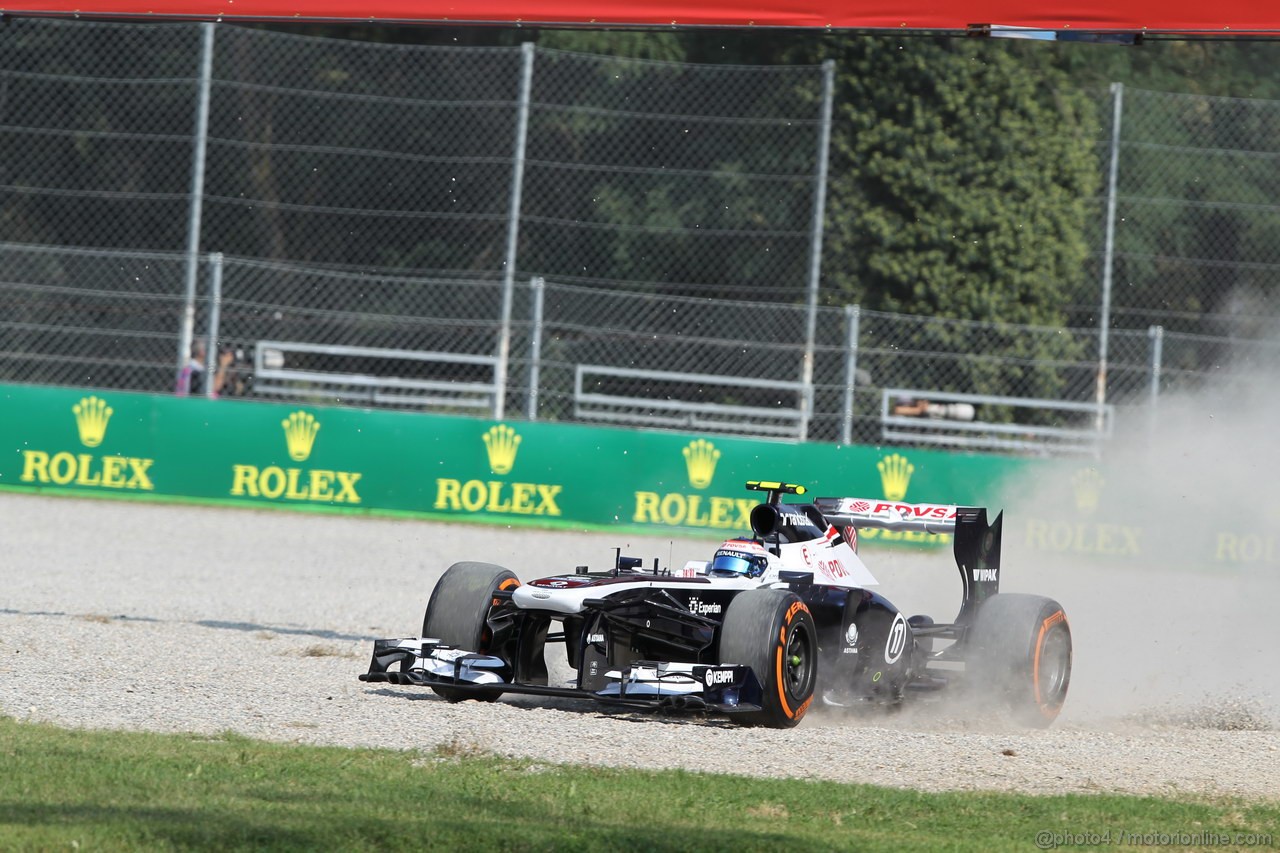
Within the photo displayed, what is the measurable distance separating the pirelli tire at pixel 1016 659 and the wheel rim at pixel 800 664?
1202 millimetres

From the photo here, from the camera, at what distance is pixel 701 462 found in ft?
60.2

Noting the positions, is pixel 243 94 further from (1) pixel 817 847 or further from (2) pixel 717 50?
(1) pixel 817 847

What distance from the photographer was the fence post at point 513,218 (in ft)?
58.6

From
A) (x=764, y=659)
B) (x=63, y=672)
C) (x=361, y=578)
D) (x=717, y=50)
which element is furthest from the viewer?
(x=717, y=50)

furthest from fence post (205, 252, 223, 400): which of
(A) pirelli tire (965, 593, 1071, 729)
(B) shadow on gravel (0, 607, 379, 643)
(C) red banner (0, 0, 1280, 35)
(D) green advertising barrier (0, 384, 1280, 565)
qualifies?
(A) pirelli tire (965, 593, 1071, 729)

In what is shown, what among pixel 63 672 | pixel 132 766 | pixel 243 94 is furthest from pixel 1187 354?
pixel 132 766

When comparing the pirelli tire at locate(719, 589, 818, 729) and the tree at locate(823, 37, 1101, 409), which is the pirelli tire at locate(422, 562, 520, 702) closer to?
the pirelli tire at locate(719, 589, 818, 729)

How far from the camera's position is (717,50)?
29.8 m

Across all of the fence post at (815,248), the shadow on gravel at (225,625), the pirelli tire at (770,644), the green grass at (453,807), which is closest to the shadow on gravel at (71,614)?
the shadow on gravel at (225,625)

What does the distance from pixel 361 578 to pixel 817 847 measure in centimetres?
886

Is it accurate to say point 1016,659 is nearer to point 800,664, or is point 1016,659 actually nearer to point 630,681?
point 800,664

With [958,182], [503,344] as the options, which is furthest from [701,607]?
[958,182]

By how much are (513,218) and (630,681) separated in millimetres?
11178

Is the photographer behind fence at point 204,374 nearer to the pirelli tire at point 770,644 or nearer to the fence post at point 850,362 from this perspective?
the fence post at point 850,362
